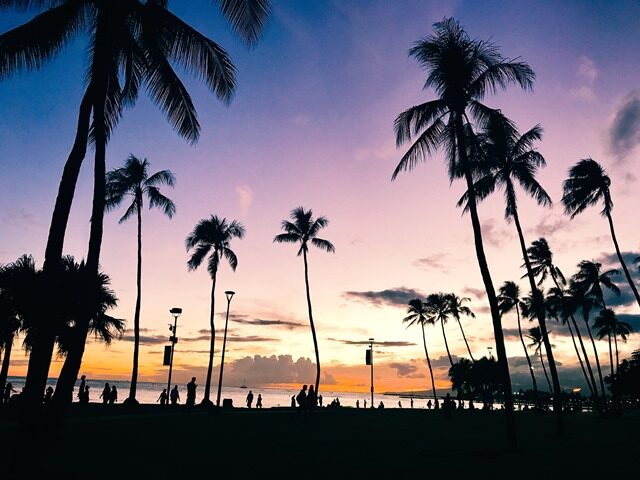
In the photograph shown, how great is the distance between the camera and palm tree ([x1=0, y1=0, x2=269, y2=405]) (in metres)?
10.3

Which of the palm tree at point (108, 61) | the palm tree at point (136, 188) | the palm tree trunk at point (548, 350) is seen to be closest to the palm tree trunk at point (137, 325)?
the palm tree at point (136, 188)

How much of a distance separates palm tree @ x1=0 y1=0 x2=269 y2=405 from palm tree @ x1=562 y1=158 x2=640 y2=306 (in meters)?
29.8

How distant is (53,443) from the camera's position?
13695 mm

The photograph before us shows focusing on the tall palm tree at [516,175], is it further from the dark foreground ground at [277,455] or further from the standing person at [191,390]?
the standing person at [191,390]

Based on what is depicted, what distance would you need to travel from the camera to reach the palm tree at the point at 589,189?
3359 cm

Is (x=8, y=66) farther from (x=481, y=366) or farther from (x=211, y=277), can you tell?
(x=481, y=366)

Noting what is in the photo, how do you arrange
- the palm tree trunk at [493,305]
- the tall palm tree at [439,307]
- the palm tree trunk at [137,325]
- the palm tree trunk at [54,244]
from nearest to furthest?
the palm tree trunk at [54,244]
the palm tree trunk at [493,305]
the palm tree trunk at [137,325]
the tall palm tree at [439,307]

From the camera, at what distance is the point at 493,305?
1755 centimetres

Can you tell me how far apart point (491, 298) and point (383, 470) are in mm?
8532

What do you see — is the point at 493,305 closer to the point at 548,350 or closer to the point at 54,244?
the point at 548,350

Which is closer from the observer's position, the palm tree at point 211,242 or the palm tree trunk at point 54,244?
the palm tree trunk at point 54,244

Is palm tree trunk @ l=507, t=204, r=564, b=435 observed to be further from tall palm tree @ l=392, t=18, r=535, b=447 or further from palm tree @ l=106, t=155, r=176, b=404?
palm tree @ l=106, t=155, r=176, b=404

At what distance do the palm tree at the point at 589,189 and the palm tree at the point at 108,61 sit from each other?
2977cm

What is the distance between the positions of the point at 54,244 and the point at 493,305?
47.3 ft
